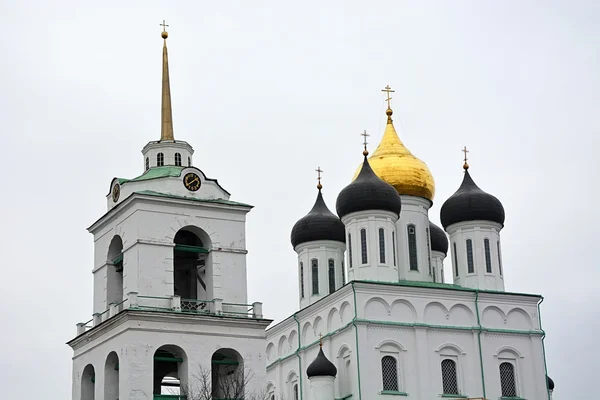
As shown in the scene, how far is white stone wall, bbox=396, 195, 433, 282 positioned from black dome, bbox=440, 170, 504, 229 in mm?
824

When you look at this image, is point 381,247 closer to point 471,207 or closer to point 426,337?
point 426,337

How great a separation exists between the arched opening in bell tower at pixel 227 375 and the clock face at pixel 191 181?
462 centimetres

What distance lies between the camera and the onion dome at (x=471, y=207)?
1740 inches

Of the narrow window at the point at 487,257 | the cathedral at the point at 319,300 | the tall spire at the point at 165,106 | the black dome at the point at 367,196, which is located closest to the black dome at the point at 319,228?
the cathedral at the point at 319,300

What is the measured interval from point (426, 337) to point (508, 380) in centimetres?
354

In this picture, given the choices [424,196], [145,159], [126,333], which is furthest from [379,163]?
[126,333]

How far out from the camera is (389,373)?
40.1 m

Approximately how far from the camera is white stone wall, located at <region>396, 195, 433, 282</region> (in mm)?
43469

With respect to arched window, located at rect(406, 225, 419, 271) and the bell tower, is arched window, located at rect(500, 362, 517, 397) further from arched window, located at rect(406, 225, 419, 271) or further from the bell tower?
the bell tower

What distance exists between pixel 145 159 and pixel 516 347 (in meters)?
15.3

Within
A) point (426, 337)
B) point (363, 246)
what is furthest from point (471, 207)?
point (426, 337)

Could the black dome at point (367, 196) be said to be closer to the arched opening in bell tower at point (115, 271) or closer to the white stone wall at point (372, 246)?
the white stone wall at point (372, 246)

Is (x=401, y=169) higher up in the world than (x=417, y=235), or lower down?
higher up

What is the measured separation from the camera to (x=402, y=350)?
40.4m
